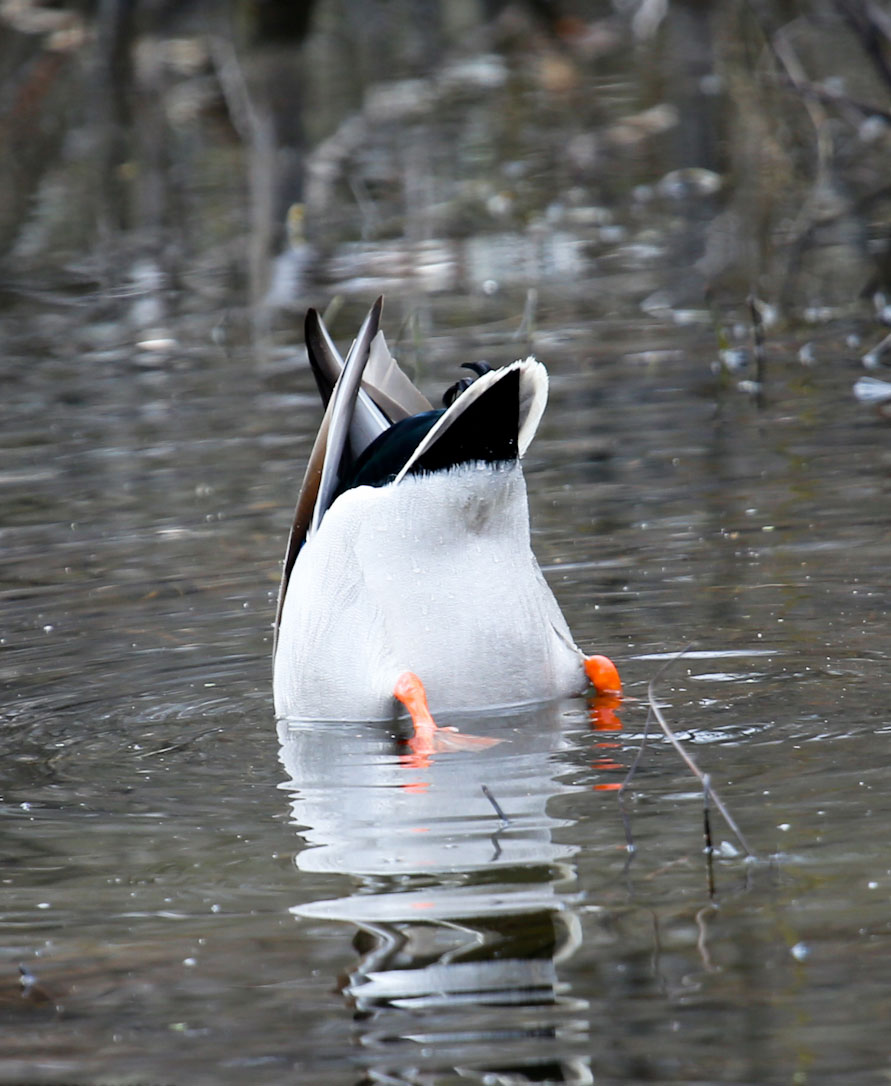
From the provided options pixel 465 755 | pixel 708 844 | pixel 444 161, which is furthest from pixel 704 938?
pixel 444 161

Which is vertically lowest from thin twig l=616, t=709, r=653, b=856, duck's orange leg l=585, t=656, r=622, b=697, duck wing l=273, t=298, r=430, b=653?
duck's orange leg l=585, t=656, r=622, b=697

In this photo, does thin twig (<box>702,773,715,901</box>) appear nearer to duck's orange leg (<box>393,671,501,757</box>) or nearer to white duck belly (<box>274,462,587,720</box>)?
duck's orange leg (<box>393,671,501,757</box>)

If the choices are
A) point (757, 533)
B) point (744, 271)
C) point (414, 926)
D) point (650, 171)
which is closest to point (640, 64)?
point (650, 171)

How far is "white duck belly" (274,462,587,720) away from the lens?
5367 mm

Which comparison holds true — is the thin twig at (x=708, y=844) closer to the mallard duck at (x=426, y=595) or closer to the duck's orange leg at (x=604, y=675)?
the mallard duck at (x=426, y=595)

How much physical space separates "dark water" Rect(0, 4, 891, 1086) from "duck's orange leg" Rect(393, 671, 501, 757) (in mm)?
49

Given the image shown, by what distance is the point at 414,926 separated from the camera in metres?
3.86

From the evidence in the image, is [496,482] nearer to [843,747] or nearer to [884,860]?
[843,747]

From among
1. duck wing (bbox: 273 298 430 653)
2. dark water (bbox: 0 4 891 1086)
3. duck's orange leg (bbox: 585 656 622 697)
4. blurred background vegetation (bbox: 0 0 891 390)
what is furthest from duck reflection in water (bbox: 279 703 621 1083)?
blurred background vegetation (bbox: 0 0 891 390)

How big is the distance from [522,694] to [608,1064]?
2.35 metres

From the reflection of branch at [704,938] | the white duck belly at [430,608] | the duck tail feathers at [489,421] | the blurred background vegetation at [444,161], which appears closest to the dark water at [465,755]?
the reflection of branch at [704,938]

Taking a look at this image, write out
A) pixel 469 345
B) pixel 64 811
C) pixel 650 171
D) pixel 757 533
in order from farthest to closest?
1. pixel 650 171
2. pixel 469 345
3. pixel 757 533
4. pixel 64 811

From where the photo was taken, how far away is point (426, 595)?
5395 millimetres

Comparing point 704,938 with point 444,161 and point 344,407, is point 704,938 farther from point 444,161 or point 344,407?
point 444,161
